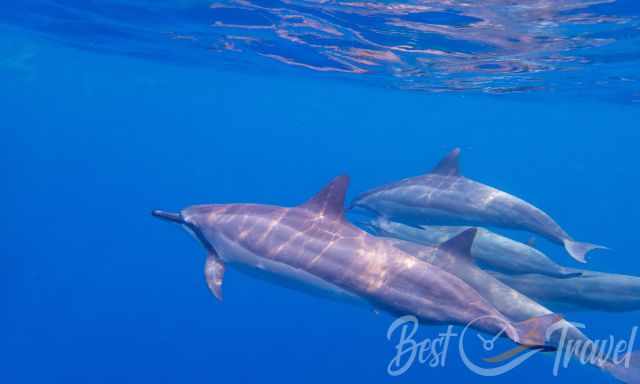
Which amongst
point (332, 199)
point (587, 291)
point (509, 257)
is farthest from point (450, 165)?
point (332, 199)

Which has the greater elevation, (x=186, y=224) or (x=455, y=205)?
(x=455, y=205)

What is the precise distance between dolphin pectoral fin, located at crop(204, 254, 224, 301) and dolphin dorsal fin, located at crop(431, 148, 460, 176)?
5.41m

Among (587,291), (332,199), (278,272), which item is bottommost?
(587,291)

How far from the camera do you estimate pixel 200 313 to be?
880 inches

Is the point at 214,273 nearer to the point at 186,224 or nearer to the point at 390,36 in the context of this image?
the point at 186,224

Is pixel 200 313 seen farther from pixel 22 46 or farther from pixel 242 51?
pixel 22 46

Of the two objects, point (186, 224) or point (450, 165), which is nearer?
point (186, 224)

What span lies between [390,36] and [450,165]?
6.41 meters

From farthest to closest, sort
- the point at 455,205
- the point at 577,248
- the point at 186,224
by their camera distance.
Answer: the point at 455,205 < the point at 577,248 < the point at 186,224

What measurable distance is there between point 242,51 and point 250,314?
1068 centimetres

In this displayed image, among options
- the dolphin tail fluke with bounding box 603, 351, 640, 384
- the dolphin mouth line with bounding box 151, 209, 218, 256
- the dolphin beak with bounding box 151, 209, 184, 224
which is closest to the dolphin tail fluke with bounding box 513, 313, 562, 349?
the dolphin tail fluke with bounding box 603, 351, 640, 384

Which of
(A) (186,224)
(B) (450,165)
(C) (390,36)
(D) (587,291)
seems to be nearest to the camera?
(A) (186,224)

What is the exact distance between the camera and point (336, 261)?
7160 millimetres

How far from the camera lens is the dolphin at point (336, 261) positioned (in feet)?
19.6
